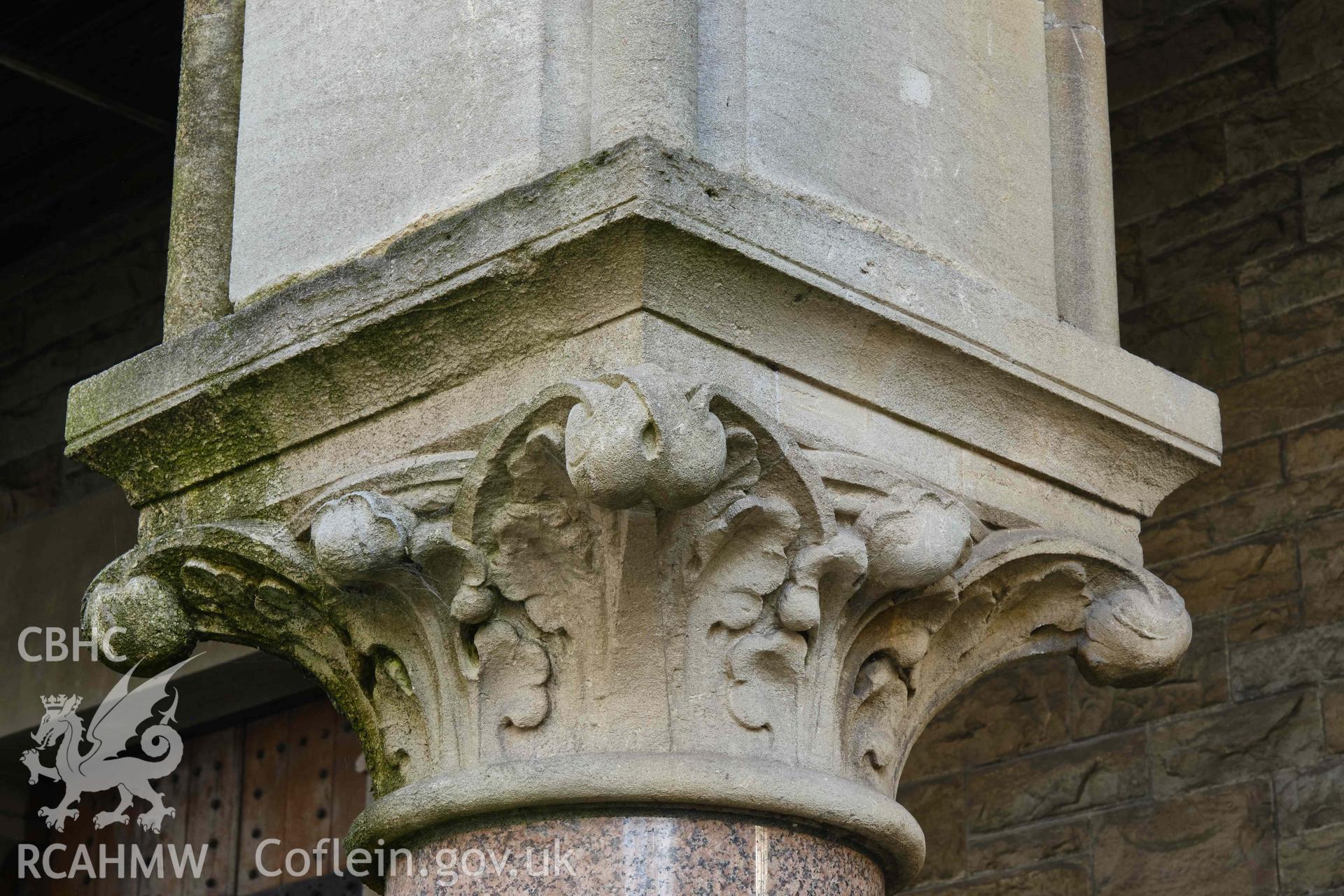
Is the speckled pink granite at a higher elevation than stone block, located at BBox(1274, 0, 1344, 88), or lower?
lower

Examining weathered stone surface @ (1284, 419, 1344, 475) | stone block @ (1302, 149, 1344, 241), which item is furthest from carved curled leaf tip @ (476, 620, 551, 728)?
stone block @ (1302, 149, 1344, 241)

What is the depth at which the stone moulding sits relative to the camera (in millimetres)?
2129

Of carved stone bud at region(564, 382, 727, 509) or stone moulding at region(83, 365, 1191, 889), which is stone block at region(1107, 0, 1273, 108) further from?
carved stone bud at region(564, 382, 727, 509)

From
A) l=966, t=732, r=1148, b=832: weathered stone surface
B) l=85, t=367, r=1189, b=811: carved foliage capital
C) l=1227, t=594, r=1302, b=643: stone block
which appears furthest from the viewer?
l=966, t=732, r=1148, b=832: weathered stone surface

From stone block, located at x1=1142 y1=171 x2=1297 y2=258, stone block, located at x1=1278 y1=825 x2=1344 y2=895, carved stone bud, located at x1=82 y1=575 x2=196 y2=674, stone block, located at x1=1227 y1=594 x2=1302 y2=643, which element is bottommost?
carved stone bud, located at x1=82 y1=575 x2=196 y2=674

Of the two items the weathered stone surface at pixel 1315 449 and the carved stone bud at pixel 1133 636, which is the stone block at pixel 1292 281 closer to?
the weathered stone surface at pixel 1315 449

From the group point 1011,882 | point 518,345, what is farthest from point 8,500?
point 518,345

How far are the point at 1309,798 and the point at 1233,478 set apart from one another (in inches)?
27.2

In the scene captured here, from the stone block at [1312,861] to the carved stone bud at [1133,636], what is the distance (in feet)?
Result: 5.25

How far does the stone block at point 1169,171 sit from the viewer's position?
15.1 feet

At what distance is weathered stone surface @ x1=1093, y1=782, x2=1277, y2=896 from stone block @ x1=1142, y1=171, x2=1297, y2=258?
1155mm

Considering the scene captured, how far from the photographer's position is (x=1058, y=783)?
14.5ft

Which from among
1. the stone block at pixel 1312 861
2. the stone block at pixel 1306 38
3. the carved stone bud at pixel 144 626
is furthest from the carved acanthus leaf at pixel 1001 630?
the stone block at pixel 1306 38

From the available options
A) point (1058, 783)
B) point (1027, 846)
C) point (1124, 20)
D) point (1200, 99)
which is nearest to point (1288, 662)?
point (1058, 783)
